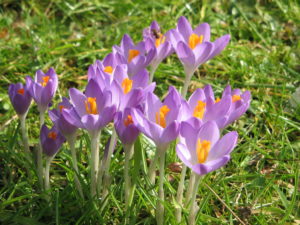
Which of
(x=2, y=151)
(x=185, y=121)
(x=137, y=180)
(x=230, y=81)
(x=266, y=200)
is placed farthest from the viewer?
(x=230, y=81)

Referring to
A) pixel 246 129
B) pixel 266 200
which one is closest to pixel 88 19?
pixel 246 129

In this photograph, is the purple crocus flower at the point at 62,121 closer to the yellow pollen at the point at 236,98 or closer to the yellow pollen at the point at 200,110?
the yellow pollen at the point at 200,110

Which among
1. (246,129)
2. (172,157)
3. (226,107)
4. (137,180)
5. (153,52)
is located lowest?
(246,129)

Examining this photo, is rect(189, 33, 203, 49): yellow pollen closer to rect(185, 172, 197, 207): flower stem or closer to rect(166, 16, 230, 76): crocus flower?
rect(166, 16, 230, 76): crocus flower

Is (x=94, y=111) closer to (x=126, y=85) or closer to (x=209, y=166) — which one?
(x=126, y=85)

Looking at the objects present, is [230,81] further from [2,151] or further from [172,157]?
[2,151]

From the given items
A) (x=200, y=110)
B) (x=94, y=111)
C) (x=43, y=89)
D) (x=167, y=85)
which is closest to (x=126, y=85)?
(x=94, y=111)
